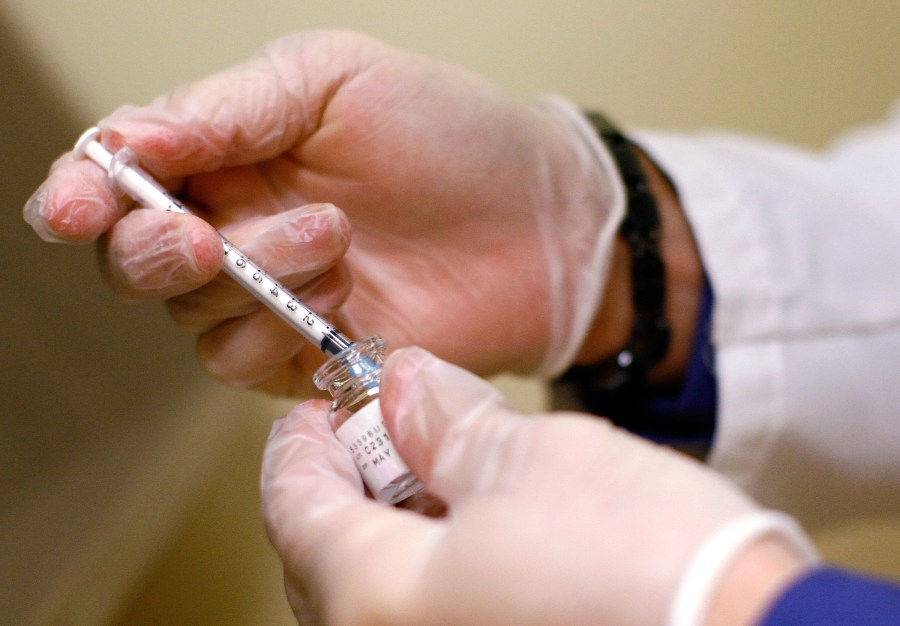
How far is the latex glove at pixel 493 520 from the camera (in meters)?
0.28

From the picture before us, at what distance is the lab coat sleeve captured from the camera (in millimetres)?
670

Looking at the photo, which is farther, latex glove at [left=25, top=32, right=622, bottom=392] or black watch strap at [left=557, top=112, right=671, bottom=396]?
black watch strap at [left=557, top=112, right=671, bottom=396]

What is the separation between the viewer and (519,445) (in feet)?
1.09

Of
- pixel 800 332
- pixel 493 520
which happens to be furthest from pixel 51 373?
pixel 800 332

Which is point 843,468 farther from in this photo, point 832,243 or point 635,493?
point 635,493

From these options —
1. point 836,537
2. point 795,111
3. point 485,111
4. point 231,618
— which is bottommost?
point 836,537

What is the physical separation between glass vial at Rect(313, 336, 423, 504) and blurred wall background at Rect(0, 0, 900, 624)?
0.32ft

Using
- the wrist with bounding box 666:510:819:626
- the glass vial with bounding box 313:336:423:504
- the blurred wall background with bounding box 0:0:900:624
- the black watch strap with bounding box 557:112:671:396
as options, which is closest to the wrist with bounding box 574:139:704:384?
the black watch strap with bounding box 557:112:671:396

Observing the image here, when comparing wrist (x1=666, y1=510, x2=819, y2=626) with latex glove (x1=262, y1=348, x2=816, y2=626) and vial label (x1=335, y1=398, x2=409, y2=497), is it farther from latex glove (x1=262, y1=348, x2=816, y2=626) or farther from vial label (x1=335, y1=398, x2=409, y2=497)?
vial label (x1=335, y1=398, x2=409, y2=497)

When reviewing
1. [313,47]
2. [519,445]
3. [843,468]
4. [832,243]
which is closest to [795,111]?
[832,243]

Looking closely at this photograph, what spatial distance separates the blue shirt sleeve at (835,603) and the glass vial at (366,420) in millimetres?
208

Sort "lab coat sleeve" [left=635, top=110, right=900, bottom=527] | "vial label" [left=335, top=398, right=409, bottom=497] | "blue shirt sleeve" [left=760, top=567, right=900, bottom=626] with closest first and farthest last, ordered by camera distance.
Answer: "blue shirt sleeve" [left=760, top=567, right=900, bottom=626], "vial label" [left=335, top=398, right=409, bottom=497], "lab coat sleeve" [left=635, top=110, right=900, bottom=527]

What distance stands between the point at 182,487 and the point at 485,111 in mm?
402

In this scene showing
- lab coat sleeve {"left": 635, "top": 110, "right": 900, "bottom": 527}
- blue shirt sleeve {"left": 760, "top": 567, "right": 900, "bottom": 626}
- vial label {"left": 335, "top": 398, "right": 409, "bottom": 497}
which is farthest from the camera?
lab coat sleeve {"left": 635, "top": 110, "right": 900, "bottom": 527}
